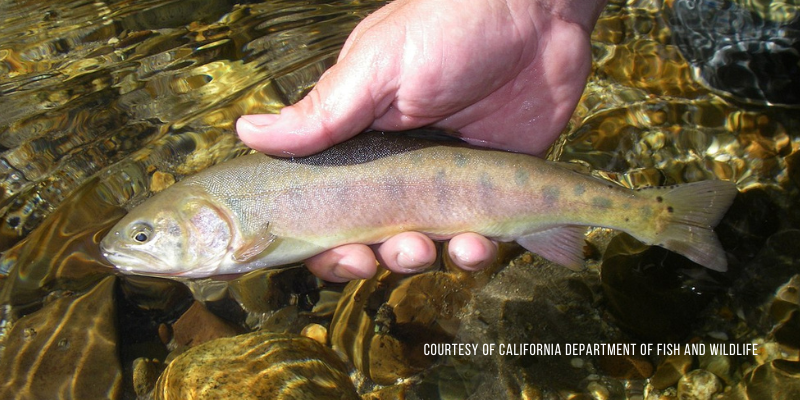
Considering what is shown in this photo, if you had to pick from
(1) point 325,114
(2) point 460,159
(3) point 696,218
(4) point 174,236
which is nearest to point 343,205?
(1) point 325,114

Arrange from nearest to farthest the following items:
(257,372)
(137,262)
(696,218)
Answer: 1. (696,218)
2. (137,262)
3. (257,372)

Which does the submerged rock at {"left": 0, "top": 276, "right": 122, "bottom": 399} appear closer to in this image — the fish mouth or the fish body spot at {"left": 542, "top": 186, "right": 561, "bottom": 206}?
the fish mouth

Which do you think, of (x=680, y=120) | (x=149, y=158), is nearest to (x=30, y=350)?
(x=149, y=158)

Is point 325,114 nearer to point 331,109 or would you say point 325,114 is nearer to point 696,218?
point 331,109

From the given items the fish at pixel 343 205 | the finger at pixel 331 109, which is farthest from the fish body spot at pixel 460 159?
the finger at pixel 331 109

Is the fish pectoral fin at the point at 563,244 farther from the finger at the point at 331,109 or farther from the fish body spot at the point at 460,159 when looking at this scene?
the finger at the point at 331,109

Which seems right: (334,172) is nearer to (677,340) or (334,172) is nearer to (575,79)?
(575,79)
